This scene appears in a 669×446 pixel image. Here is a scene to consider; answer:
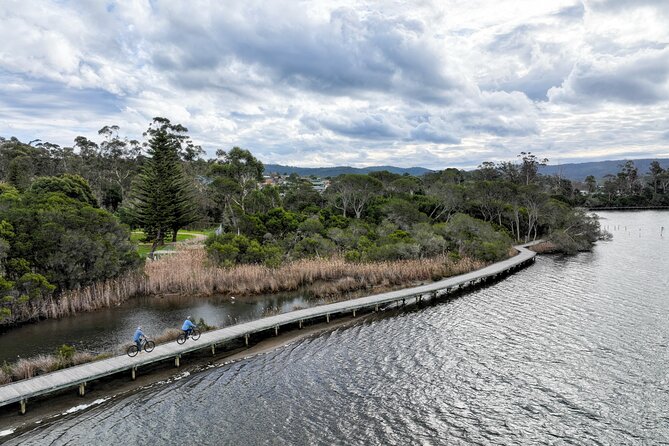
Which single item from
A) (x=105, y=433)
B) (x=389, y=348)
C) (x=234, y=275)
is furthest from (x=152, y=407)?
(x=234, y=275)

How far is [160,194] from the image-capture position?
48.1 m

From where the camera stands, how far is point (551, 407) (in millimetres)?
16375

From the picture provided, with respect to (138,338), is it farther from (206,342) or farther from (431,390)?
(431,390)

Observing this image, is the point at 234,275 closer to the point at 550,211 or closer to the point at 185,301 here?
the point at 185,301

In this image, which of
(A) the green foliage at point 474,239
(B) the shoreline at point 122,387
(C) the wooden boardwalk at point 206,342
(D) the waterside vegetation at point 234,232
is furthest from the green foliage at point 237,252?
(A) the green foliage at point 474,239

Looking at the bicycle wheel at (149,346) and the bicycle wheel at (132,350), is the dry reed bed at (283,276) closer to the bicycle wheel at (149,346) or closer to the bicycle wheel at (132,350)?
the bicycle wheel at (149,346)

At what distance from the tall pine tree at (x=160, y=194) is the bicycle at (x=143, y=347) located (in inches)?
1144

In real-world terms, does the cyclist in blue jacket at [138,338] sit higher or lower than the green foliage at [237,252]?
lower

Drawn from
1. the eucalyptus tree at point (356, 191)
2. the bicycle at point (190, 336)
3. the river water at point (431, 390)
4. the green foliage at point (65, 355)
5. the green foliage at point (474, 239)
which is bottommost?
the river water at point (431, 390)

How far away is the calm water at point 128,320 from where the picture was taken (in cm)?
2292

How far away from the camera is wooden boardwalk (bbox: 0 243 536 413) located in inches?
648

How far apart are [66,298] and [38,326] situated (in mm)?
2421

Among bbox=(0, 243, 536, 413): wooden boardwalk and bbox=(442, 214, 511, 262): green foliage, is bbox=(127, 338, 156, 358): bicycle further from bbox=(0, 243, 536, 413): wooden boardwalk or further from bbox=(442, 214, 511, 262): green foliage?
bbox=(442, 214, 511, 262): green foliage

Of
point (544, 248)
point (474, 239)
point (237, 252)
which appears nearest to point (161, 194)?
point (237, 252)
